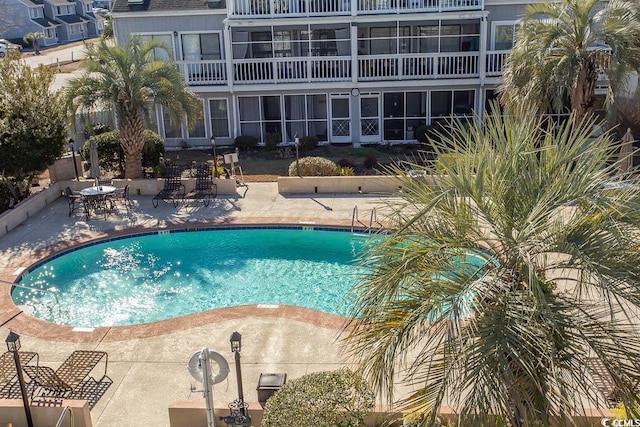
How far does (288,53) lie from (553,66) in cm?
1233

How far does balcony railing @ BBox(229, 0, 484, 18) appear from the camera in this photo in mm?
24516

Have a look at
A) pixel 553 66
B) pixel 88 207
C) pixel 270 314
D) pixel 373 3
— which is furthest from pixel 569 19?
pixel 88 207

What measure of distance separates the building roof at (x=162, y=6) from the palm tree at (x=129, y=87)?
581 centimetres

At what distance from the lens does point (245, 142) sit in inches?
1019

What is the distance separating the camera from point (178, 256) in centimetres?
1717

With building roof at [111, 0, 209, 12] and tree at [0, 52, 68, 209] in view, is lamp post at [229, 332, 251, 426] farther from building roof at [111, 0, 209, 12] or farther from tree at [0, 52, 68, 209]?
building roof at [111, 0, 209, 12]

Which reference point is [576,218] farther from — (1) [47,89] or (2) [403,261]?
(1) [47,89]

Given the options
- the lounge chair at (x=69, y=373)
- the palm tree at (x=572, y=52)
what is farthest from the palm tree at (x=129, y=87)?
the lounge chair at (x=69, y=373)

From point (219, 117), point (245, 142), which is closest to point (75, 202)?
point (245, 142)

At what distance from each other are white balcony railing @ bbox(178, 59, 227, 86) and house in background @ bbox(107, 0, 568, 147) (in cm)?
4

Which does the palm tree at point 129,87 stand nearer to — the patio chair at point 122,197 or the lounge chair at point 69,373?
the patio chair at point 122,197

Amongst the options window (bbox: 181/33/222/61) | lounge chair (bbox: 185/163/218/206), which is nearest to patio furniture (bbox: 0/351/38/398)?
lounge chair (bbox: 185/163/218/206)

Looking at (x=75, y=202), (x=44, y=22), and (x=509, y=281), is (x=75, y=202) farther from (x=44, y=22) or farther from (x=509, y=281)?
(x=44, y=22)

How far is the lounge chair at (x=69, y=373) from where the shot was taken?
9.77 m
